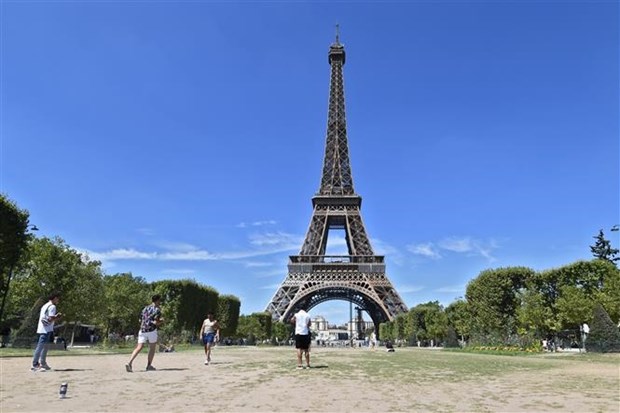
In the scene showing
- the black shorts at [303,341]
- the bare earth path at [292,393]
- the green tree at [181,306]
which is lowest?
the bare earth path at [292,393]

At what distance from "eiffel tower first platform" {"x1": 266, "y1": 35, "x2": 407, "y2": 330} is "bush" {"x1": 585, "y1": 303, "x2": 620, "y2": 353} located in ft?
132

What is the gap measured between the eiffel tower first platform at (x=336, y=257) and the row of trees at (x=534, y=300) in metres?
29.6

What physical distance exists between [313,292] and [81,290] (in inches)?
1438

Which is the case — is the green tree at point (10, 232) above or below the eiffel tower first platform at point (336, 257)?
below

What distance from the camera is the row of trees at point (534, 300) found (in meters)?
39.5

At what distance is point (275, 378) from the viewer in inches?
466

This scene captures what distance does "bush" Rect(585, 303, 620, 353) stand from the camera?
3256 centimetres

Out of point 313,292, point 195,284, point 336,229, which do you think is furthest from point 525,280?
point 336,229

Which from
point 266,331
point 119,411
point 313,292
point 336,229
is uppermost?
point 336,229

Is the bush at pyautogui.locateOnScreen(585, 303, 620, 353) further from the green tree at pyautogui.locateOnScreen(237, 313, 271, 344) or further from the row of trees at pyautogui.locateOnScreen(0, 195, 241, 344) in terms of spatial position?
the green tree at pyautogui.locateOnScreen(237, 313, 271, 344)

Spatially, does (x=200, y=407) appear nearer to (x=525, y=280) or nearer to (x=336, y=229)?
(x=525, y=280)

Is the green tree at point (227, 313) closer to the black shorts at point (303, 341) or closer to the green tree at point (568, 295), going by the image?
the green tree at point (568, 295)

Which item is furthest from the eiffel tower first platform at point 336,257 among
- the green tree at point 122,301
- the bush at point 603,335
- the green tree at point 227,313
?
the bush at point 603,335

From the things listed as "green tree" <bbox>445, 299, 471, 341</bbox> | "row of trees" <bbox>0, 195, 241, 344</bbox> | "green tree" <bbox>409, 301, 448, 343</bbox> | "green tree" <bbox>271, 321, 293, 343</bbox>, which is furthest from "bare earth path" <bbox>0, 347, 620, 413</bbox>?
"green tree" <bbox>271, 321, 293, 343</bbox>
